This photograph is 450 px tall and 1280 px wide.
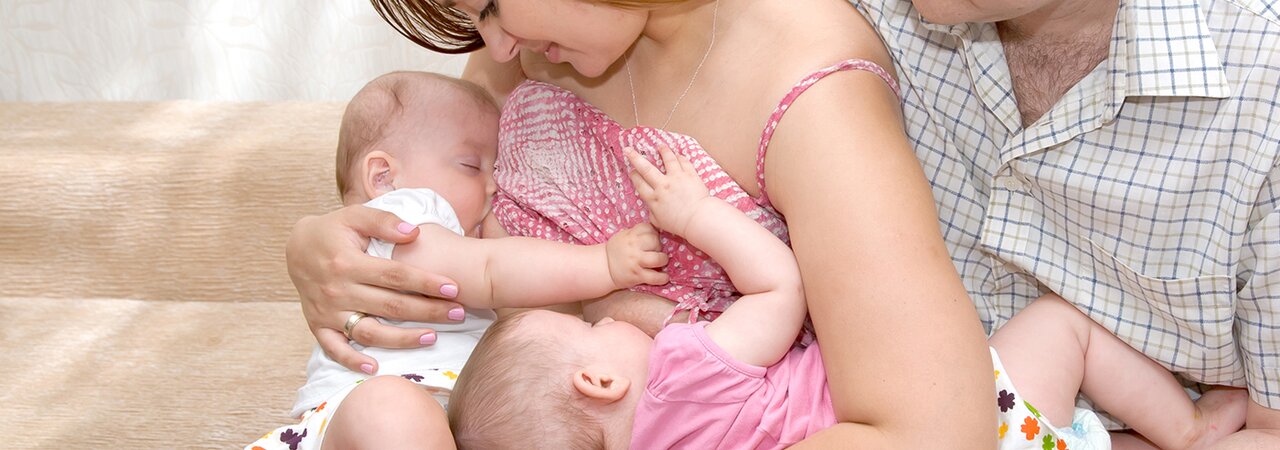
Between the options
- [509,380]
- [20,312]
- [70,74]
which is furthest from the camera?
[70,74]

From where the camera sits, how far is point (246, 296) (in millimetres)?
2338

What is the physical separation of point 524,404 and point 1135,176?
2.47 feet

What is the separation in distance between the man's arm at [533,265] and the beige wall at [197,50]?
3.86 ft

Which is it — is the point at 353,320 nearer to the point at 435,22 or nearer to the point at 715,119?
the point at 435,22

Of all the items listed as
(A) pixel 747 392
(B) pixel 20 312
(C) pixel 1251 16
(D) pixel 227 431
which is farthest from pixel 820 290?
(B) pixel 20 312

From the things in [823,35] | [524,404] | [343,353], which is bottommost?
[343,353]

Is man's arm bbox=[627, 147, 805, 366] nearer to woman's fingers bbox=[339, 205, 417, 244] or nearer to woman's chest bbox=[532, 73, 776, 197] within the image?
woman's chest bbox=[532, 73, 776, 197]

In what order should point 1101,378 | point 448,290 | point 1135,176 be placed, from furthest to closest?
point 448,290 < point 1101,378 < point 1135,176

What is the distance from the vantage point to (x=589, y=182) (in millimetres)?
1684

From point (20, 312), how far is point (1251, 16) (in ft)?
6.98

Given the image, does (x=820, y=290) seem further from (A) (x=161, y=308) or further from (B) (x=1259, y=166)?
(A) (x=161, y=308)

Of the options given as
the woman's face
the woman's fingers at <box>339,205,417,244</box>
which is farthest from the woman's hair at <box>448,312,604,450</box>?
the woman's face

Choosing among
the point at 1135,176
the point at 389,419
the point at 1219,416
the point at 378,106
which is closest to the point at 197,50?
the point at 378,106

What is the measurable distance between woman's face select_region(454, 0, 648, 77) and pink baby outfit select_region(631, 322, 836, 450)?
416 millimetres
